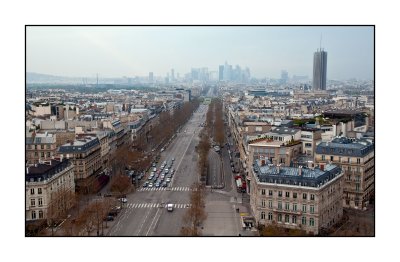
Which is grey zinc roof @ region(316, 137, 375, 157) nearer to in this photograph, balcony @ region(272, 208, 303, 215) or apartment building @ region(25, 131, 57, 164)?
balcony @ region(272, 208, 303, 215)

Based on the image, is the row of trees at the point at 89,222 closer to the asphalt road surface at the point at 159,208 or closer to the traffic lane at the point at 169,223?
the asphalt road surface at the point at 159,208

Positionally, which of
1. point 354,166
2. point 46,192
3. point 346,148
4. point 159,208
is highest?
point 346,148

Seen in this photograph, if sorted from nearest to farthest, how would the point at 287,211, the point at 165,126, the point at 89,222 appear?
1. the point at 287,211
2. the point at 89,222
3. the point at 165,126

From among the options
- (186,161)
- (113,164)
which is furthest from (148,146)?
(113,164)

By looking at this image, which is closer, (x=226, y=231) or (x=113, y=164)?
(x=226, y=231)

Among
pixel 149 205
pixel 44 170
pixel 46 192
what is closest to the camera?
pixel 46 192

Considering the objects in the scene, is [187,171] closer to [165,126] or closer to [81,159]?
[81,159]

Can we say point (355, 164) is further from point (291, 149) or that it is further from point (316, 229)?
point (316, 229)

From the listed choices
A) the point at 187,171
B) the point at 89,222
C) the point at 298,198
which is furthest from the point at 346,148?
the point at 89,222
